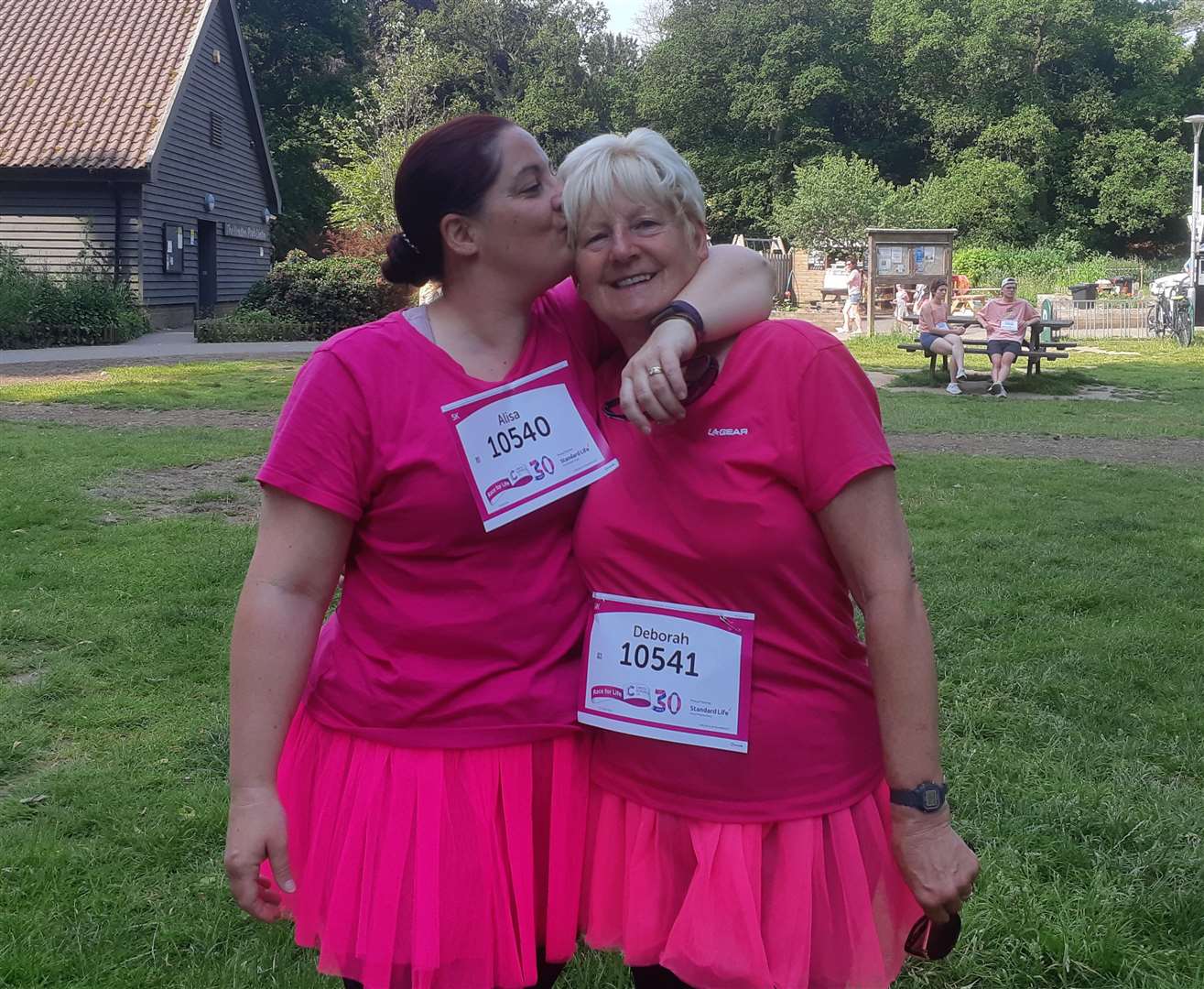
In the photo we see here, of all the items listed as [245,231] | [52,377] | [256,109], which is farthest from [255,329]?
[256,109]

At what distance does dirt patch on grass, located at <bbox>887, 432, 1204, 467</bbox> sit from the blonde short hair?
8.56m

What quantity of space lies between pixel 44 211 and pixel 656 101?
129ft

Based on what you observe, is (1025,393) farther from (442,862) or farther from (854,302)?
(442,862)

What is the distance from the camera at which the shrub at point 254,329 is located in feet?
70.1

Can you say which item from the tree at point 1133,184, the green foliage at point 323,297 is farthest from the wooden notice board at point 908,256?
the tree at point 1133,184

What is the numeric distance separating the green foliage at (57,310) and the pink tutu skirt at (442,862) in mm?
19866

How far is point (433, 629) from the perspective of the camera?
1.87 meters

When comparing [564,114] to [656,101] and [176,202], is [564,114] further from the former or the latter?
[176,202]

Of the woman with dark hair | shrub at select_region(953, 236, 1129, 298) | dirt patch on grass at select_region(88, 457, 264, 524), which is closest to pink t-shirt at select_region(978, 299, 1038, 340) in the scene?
dirt patch on grass at select_region(88, 457, 264, 524)

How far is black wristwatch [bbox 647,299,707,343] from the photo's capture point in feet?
5.74

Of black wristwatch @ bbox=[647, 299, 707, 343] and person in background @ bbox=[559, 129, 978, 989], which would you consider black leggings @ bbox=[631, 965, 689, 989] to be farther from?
black wristwatch @ bbox=[647, 299, 707, 343]

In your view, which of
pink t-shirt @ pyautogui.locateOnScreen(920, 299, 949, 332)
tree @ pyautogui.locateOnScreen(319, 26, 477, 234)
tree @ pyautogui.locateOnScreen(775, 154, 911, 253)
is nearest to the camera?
pink t-shirt @ pyautogui.locateOnScreen(920, 299, 949, 332)

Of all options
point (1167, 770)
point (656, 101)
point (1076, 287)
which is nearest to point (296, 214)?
point (656, 101)

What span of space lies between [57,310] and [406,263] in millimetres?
20422
